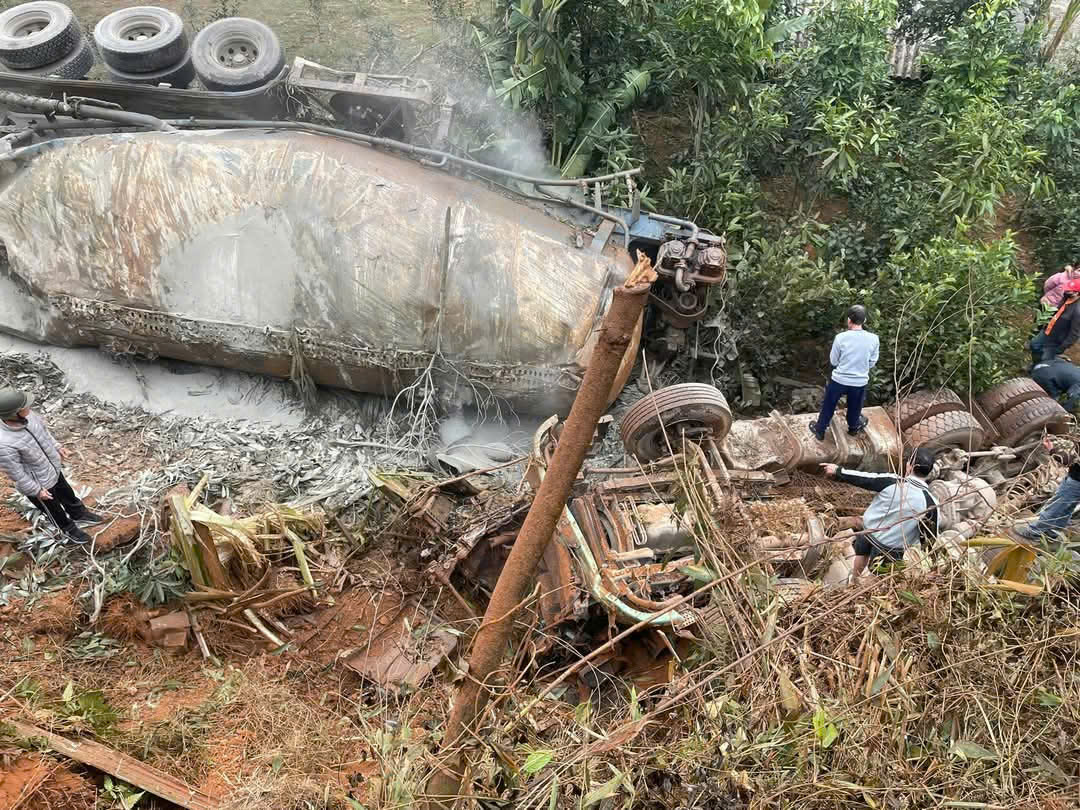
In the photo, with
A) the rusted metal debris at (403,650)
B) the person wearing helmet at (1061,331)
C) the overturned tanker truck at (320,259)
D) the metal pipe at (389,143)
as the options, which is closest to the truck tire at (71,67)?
the overturned tanker truck at (320,259)

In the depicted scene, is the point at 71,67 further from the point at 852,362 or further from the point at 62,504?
the point at 852,362

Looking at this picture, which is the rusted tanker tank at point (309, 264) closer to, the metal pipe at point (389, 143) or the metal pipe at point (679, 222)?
the metal pipe at point (389, 143)

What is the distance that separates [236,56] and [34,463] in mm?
4513

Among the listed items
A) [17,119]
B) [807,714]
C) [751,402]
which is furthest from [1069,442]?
[17,119]

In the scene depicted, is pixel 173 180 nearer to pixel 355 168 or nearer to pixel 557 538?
pixel 355 168

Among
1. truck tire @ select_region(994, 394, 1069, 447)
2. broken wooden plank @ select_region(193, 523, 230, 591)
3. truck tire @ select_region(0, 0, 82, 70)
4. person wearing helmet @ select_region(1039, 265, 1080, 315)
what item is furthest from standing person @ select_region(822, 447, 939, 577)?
truck tire @ select_region(0, 0, 82, 70)

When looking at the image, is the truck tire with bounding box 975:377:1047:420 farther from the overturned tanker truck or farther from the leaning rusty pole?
the leaning rusty pole

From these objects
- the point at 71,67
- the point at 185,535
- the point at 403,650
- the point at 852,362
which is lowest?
the point at 403,650

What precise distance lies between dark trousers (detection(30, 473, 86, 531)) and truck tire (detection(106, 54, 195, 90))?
4.19m

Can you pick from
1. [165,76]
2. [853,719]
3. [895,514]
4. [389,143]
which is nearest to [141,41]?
[165,76]

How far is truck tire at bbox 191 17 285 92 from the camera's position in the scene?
7.02 metres

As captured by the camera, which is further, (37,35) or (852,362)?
(37,35)

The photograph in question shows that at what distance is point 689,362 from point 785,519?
1816 mm

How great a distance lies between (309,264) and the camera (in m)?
5.58
